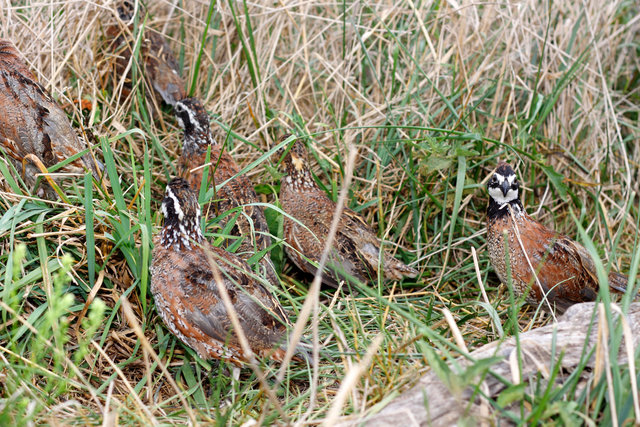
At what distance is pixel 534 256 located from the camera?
4.91 meters

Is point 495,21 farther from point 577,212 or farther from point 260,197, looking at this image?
point 260,197

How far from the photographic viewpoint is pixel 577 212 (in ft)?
19.8

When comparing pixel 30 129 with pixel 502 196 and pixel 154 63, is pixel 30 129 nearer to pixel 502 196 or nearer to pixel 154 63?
pixel 154 63

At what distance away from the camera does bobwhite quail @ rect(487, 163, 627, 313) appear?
16.1ft

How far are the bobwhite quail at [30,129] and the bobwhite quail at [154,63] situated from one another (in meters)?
1.21

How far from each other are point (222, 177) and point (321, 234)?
3.28ft

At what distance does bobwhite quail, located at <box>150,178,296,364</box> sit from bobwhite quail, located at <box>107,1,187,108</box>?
8.24ft

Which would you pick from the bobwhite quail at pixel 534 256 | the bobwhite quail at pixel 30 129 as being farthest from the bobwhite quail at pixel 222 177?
the bobwhite quail at pixel 534 256

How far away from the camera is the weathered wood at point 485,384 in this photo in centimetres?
303

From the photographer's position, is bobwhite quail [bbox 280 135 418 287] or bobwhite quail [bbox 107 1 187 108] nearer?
bobwhite quail [bbox 280 135 418 287]

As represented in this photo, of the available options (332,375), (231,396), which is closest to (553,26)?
(332,375)

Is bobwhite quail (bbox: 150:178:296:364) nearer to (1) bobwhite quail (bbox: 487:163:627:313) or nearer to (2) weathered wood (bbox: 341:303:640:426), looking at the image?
(2) weathered wood (bbox: 341:303:640:426)

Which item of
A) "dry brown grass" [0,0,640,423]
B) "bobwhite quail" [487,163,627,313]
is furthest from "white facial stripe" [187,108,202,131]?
"bobwhite quail" [487,163,627,313]

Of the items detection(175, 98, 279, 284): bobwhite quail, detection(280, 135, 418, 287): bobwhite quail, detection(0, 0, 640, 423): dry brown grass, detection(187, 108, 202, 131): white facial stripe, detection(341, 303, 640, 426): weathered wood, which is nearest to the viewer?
detection(341, 303, 640, 426): weathered wood
